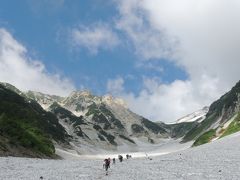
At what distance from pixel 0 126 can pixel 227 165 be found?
255 ft

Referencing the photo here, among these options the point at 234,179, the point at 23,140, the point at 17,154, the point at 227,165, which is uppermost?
the point at 23,140

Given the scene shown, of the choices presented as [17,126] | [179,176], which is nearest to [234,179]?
[179,176]

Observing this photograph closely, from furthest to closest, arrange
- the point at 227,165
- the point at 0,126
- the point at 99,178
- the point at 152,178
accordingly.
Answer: the point at 0,126
the point at 227,165
the point at 99,178
the point at 152,178

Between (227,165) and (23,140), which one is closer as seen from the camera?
(227,165)

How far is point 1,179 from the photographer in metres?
43.5

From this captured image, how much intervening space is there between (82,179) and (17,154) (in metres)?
60.7

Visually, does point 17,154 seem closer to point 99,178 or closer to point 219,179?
point 99,178

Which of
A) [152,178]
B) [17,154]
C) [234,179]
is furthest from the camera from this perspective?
[17,154]

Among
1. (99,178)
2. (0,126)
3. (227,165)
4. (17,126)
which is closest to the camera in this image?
(99,178)

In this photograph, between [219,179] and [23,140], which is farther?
[23,140]

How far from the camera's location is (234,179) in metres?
38.4

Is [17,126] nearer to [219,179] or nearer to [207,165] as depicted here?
[207,165]

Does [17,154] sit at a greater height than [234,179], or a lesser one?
greater

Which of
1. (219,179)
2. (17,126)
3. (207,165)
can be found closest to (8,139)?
(17,126)
